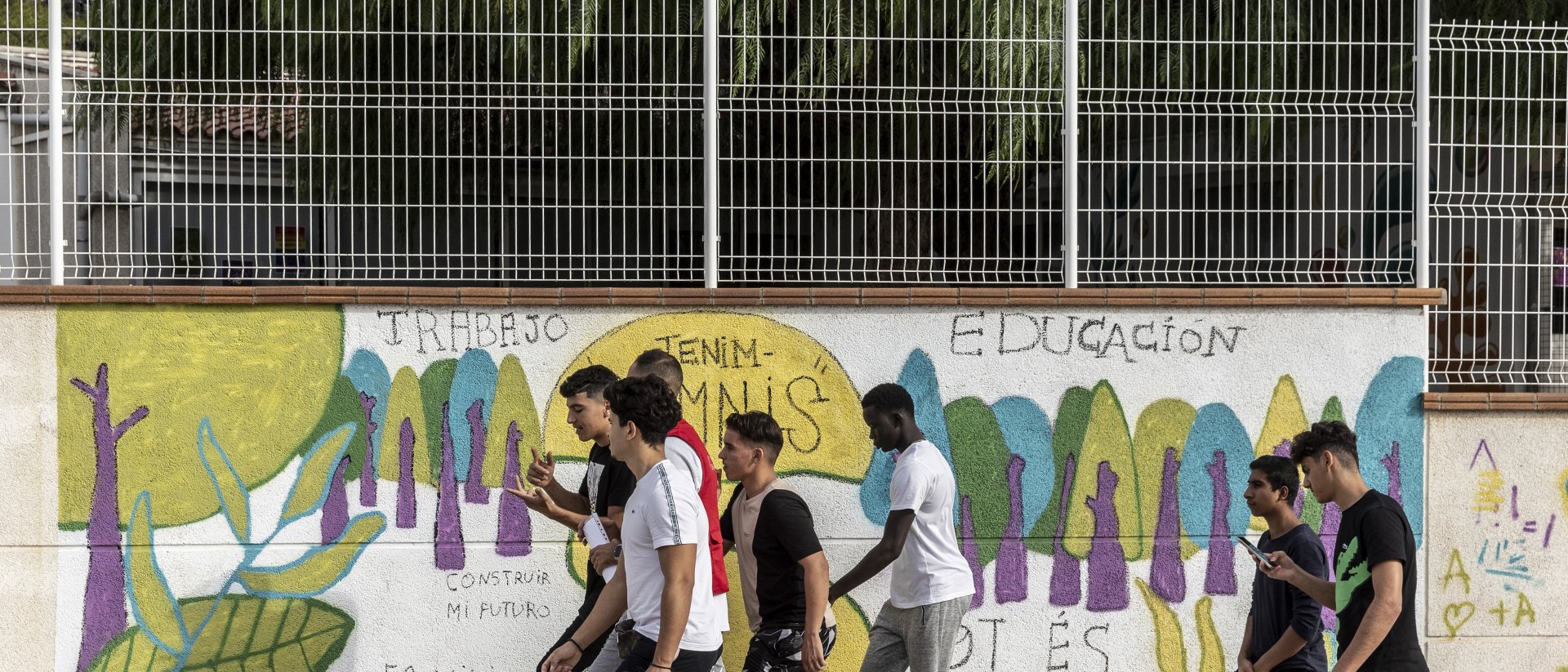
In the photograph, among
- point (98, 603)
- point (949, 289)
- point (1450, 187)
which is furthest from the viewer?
point (1450, 187)

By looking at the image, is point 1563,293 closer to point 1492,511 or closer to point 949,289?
point 1492,511

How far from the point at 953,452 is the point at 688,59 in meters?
2.33

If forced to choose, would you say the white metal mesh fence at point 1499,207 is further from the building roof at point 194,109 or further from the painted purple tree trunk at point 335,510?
the building roof at point 194,109

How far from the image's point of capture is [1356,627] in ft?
15.3

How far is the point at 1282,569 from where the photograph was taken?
Result: 4.79m

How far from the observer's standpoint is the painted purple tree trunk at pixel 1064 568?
6996 mm

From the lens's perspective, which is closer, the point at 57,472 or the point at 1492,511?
the point at 57,472

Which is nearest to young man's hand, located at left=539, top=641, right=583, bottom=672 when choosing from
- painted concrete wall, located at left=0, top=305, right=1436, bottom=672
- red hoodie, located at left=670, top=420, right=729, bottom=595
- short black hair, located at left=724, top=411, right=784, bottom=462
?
red hoodie, located at left=670, top=420, right=729, bottom=595

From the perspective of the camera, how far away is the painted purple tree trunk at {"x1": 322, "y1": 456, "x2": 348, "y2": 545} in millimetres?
6699

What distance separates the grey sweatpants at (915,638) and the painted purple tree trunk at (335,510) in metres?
2.59

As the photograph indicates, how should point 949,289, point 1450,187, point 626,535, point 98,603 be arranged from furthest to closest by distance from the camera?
point 1450,187 → point 949,289 → point 98,603 → point 626,535

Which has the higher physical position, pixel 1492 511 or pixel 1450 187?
pixel 1450 187

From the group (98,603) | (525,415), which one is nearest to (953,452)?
(525,415)

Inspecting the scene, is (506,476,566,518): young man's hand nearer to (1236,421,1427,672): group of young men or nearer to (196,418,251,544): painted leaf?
(196,418,251,544): painted leaf
